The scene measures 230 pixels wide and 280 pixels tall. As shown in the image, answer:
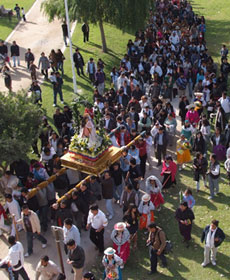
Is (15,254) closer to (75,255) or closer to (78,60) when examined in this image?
(75,255)

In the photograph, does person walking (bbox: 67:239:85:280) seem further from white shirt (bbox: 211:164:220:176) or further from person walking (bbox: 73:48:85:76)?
person walking (bbox: 73:48:85:76)

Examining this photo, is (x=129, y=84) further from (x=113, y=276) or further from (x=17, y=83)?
(x=113, y=276)

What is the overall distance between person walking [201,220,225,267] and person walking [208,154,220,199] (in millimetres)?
2527

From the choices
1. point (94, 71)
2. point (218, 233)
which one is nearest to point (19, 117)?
point (218, 233)

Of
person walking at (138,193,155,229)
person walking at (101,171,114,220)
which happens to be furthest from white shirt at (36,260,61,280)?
person walking at (101,171,114,220)

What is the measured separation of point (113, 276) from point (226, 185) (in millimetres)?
5551

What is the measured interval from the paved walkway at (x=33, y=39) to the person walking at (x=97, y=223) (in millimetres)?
11829

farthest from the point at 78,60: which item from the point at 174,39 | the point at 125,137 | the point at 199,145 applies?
the point at 199,145

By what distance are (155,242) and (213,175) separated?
3268mm

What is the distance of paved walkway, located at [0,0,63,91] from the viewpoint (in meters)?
21.8

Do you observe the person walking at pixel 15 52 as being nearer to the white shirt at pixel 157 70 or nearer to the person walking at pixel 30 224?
the white shirt at pixel 157 70

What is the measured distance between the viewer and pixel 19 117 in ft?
40.0

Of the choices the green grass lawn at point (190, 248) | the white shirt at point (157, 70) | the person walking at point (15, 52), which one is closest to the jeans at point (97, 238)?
the green grass lawn at point (190, 248)

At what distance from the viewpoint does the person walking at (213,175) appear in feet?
39.4
